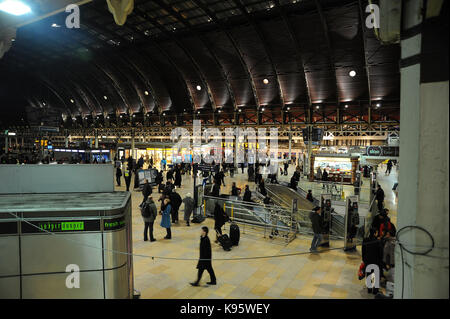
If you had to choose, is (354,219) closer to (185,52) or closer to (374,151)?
(374,151)

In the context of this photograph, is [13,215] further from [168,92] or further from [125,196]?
[168,92]

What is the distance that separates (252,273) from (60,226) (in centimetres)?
415

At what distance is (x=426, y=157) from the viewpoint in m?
2.36

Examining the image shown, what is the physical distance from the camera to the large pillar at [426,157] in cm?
230

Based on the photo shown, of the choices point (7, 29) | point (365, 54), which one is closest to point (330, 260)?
point (7, 29)

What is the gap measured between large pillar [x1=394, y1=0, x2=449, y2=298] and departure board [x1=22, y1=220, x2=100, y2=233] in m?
3.77

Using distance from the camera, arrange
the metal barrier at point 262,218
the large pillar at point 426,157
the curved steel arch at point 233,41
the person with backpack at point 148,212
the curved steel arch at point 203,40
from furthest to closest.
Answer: the curved steel arch at point 203,40
the curved steel arch at point 233,41
the metal barrier at point 262,218
the person with backpack at point 148,212
the large pillar at point 426,157

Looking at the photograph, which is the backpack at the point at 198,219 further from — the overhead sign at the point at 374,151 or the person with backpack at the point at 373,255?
the overhead sign at the point at 374,151

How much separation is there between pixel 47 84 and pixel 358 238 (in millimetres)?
46828

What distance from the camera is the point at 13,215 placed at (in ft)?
11.2

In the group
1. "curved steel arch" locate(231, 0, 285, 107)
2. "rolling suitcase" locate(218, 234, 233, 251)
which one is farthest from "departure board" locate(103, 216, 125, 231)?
"curved steel arch" locate(231, 0, 285, 107)

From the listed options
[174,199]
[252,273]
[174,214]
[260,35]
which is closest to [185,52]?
[260,35]

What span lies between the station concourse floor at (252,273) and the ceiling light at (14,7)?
5.05 m

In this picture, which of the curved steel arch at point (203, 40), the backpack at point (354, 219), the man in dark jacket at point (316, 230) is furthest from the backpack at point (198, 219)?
the curved steel arch at point (203, 40)
